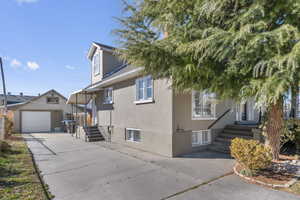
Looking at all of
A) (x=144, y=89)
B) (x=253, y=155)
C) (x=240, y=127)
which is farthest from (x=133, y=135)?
(x=253, y=155)

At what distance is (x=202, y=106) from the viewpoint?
8633 millimetres

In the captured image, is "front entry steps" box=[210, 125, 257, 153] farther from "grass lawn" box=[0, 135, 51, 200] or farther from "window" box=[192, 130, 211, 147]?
"grass lawn" box=[0, 135, 51, 200]

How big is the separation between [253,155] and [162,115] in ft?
12.7

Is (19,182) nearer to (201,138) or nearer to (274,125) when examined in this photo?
(201,138)

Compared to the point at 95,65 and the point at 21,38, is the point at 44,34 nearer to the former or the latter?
the point at 21,38

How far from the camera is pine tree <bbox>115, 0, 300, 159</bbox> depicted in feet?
11.3

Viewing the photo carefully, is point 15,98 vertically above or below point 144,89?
above

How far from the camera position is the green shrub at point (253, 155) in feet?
15.4

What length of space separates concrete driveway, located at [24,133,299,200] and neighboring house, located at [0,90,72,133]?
17528 millimetres

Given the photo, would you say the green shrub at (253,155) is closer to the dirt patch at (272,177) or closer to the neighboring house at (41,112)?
the dirt patch at (272,177)

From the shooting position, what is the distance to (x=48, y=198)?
3.83 m

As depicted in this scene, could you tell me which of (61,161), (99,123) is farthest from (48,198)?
(99,123)

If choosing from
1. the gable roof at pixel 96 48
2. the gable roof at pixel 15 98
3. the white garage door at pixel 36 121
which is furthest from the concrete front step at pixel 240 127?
the gable roof at pixel 15 98

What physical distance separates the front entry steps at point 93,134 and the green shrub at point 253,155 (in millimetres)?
9694
